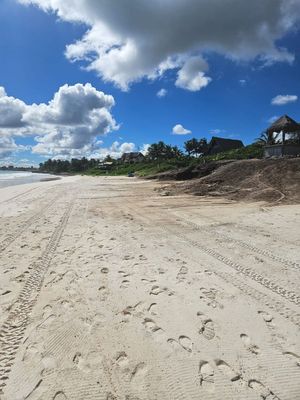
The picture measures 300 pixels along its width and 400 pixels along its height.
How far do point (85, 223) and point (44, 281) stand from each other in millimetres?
4832

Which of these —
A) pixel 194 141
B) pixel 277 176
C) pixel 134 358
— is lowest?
pixel 134 358

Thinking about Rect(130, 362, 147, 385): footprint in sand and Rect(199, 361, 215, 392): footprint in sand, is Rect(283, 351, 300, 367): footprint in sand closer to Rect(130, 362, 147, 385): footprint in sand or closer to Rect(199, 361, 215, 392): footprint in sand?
Rect(199, 361, 215, 392): footprint in sand

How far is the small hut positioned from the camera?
22.1m

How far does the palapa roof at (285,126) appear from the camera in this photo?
22.0 m

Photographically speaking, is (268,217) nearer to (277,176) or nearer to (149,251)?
(149,251)

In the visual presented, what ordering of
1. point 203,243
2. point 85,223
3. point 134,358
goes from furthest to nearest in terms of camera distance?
1. point 85,223
2. point 203,243
3. point 134,358

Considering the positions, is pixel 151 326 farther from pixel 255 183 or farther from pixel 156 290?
pixel 255 183

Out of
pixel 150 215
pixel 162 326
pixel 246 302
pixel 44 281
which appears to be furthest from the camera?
pixel 150 215

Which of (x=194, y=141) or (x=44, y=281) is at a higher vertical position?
(x=194, y=141)

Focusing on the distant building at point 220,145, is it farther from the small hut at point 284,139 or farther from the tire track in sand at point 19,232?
the tire track in sand at point 19,232

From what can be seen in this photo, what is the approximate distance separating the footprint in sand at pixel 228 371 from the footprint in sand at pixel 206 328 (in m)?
0.41

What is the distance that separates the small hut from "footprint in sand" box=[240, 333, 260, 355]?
21130mm

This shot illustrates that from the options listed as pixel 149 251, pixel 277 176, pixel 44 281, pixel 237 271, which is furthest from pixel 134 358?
pixel 277 176

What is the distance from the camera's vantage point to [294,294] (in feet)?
14.6
